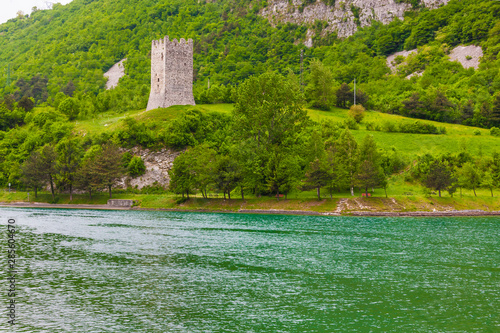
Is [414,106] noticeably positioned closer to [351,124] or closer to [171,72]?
[351,124]

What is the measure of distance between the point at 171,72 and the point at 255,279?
90308 millimetres

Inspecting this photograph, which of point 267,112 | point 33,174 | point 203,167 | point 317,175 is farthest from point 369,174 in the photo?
point 33,174

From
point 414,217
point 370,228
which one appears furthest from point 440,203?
point 370,228

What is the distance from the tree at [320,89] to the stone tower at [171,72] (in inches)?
1434

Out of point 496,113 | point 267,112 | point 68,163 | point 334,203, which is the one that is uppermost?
point 496,113

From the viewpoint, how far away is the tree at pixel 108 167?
290 ft

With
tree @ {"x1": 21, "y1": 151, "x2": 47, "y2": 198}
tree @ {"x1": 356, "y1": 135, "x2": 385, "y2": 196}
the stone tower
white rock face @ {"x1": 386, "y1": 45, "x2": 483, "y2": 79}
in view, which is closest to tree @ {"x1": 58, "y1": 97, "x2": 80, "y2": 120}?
the stone tower

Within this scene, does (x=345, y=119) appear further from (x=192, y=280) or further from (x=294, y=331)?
(x=294, y=331)

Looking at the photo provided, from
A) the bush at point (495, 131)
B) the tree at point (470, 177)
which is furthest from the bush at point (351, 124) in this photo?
the tree at point (470, 177)

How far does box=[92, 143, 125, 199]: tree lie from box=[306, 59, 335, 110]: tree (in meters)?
61.5

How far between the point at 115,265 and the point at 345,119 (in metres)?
92.9

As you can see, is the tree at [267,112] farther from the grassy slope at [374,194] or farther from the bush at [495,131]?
the bush at [495,131]

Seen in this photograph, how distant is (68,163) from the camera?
308ft

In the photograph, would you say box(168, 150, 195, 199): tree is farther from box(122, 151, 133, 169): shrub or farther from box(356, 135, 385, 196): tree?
box(356, 135, 385, 196): tree
